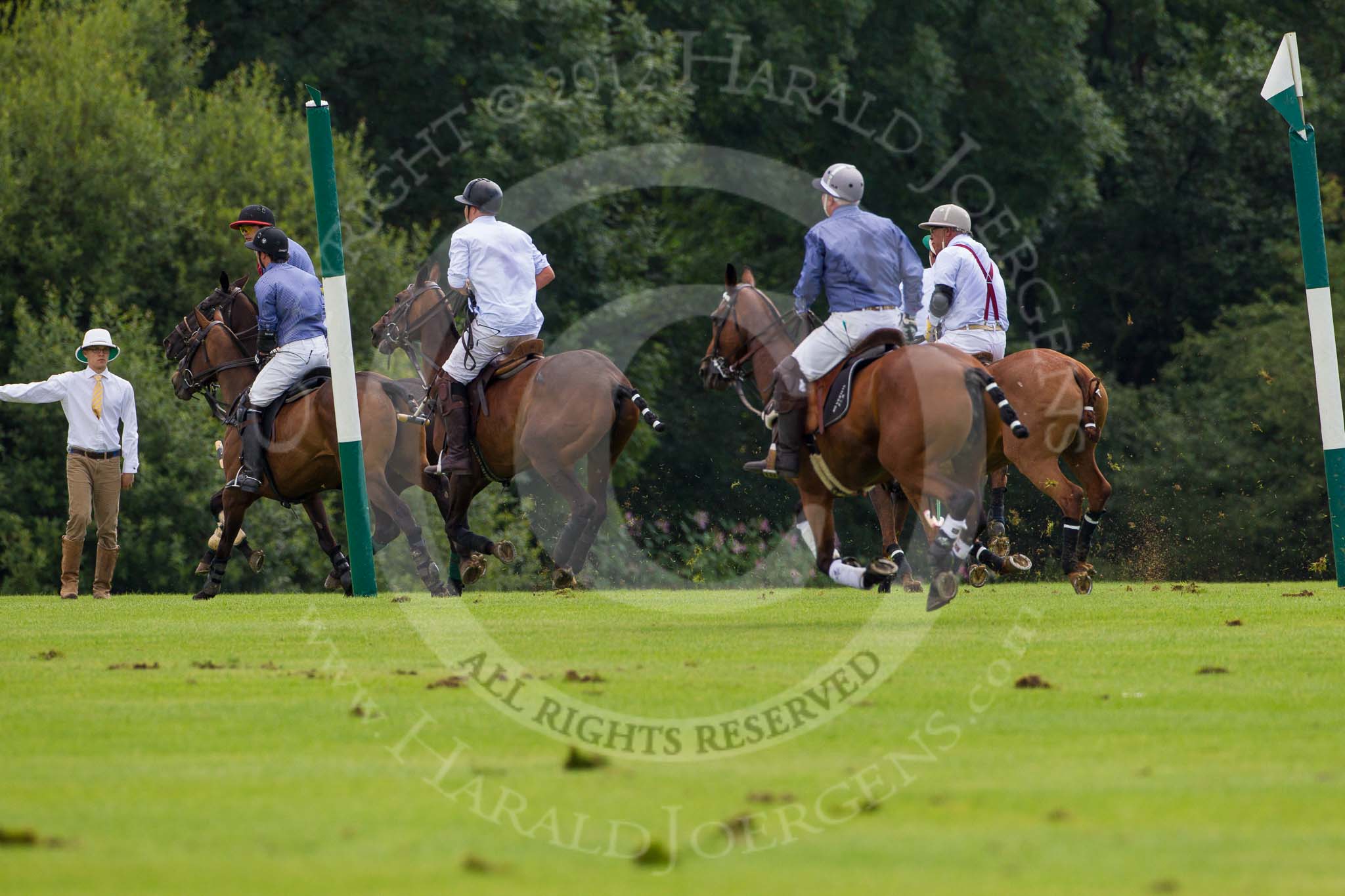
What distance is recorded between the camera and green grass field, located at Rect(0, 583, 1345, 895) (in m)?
5.10

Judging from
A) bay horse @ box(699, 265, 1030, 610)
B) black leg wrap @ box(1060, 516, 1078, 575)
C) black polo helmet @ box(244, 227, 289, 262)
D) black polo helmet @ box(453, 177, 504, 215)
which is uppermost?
black polo helmet @ box(453, 177, 504, 215)

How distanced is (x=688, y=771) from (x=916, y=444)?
502cm

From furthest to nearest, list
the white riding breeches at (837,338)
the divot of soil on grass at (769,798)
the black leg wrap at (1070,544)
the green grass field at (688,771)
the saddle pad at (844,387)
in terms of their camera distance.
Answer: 1. the black leg wrap at (1070,544)
2. the white riding breeches at (837,338)
3. the saddle pad at (844,387)
4. the divot of soil on grass at (769,798)
5. the green grass field at (688,771)

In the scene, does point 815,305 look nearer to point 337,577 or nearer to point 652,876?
point 337,577

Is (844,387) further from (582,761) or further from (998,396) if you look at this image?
(582,761)

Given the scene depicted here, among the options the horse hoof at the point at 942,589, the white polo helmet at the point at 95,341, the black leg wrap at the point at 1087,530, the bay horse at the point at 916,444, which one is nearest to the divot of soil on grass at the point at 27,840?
the bay horse at the point at 916,444

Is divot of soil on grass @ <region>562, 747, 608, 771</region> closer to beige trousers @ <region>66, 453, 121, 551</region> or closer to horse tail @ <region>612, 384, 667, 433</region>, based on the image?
horse tail @ <region>612, 384, 667, 433</region>

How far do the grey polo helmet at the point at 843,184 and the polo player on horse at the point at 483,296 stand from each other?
2.70 m

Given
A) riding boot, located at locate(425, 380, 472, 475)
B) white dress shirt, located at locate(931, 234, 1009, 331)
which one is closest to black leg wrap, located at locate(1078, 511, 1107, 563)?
white dress shirt, located at locate(931, 234, 1009, 331)

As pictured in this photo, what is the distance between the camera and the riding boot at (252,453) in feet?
49.4

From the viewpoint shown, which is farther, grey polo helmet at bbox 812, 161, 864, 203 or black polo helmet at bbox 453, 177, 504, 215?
black polo helmet at bbox 453, 177, 504, 215

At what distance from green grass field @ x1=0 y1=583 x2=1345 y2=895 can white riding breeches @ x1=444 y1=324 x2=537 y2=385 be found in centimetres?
343

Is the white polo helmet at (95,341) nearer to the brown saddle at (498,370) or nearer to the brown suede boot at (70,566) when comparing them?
the brown suede boot at (70,566)

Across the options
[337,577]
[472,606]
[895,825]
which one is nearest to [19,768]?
[895,825]
